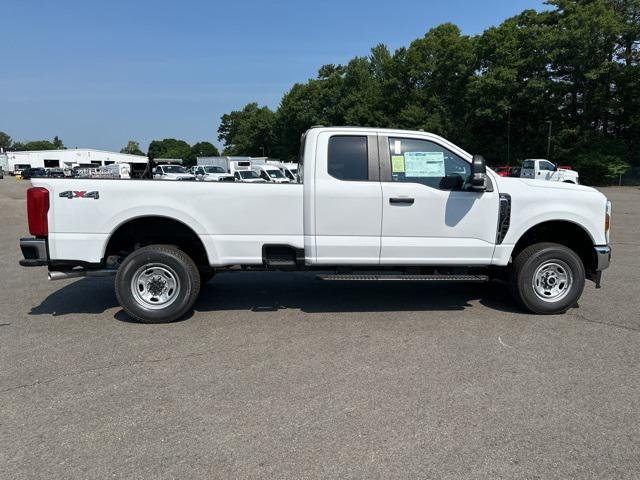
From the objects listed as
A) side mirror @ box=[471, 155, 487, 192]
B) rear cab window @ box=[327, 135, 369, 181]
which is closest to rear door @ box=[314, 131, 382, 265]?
rear cab window @ box=[327, 135, 369, 181]

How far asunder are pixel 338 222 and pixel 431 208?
104 centimetres

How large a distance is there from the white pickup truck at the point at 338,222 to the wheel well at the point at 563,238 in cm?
23

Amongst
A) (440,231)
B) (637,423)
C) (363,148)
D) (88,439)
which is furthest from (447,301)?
(88,439)

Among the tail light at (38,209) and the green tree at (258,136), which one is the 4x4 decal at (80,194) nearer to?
the tail light at (38,209)

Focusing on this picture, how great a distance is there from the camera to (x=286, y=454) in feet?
9.89

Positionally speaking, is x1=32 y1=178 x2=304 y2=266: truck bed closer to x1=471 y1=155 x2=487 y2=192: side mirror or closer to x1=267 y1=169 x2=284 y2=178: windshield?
x1=471 y1=155 x2=487 y2=192: side mirror

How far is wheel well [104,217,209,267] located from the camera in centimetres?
559

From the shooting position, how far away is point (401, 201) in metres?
5.41

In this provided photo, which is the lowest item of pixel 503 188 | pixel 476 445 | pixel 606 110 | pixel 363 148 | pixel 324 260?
pixel 476 445

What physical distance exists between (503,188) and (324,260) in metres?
2.17

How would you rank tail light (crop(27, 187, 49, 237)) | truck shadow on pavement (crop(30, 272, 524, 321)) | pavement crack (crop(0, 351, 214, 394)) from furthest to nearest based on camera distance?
truck shadow on pavement (crop(30, 272, 524, 321)), tail light (crop(27, 187, 49, 237)), pavement crack (crop(0, 351, 214, 394))

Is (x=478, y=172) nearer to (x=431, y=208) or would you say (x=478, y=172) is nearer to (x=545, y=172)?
(x=431, y=208)

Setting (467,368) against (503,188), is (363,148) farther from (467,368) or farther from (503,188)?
(467,368)

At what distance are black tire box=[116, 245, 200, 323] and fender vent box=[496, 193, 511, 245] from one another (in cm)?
341
